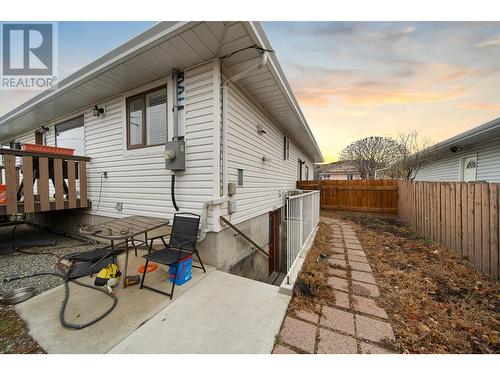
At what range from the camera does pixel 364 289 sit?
2.62 meters

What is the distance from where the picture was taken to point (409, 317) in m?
2.03

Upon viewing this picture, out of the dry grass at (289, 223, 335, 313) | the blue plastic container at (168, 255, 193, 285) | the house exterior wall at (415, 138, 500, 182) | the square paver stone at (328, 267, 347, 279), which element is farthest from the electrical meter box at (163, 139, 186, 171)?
the house exterior wall at (415, 138, 500, 182)

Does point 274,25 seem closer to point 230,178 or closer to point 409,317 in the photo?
point 230,178

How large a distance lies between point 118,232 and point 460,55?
7.43m

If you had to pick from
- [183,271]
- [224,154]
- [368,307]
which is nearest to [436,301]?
[368,307]

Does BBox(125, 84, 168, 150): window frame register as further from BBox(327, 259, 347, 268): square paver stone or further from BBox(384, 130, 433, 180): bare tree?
BBox(384, 130, 433, 180): bare tree

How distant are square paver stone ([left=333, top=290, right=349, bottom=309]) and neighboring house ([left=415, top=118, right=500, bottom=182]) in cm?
750

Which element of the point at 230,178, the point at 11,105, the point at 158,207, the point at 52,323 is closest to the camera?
the point at 52,323

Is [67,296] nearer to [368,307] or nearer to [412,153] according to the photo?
[368,307]

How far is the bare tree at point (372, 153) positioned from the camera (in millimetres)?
17609

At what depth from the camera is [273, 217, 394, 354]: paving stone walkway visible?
1.66m

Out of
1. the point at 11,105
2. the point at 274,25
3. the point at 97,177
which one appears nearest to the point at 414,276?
the point at 274,25

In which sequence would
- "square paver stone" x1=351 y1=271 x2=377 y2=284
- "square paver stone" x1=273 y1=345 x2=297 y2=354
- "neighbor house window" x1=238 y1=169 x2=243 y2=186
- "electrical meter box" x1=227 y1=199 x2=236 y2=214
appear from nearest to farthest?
"square paver stone" x1=273 y1=345 x2=297 y2=354, "square paver stone" x1=351 y1=271 x2=377 y2=284, "electrical meter box" x1=227 y1=199 x2=236 y2=214, "neighbor house window" x1=238 y1=169 x2=243 y2=186

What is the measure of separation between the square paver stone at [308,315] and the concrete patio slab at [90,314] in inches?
57.4
